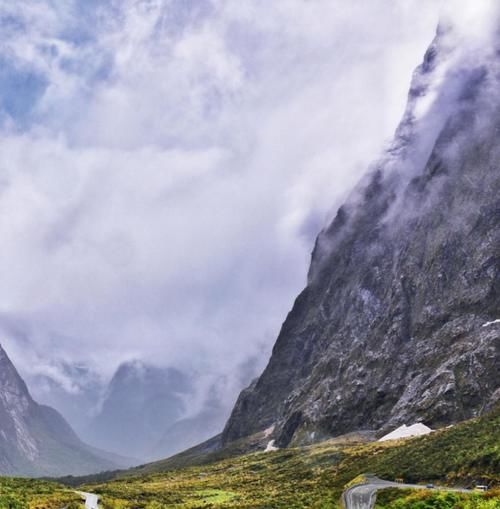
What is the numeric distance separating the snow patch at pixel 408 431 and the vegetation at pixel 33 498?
95.7 m

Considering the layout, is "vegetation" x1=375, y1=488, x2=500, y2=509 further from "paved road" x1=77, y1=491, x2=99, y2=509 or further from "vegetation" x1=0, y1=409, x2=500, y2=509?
"paved road" x1=77, y1=491, x2=99, y2=509

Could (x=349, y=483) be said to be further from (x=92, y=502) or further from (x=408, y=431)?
(x=408, y=431)

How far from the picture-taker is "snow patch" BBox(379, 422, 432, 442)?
145 meters

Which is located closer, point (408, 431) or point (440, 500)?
point (440, 500)

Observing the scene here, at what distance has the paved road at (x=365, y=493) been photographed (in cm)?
6744

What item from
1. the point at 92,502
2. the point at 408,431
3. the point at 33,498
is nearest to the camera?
the point at 33,498

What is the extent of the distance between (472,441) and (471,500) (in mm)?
41898

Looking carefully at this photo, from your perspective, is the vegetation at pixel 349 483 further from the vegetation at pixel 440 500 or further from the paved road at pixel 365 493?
the paved road at pixel 365 493

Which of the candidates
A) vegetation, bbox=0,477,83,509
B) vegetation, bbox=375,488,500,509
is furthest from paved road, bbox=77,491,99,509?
vegetation, bbox=375,488,500,509

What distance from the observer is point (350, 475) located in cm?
10212

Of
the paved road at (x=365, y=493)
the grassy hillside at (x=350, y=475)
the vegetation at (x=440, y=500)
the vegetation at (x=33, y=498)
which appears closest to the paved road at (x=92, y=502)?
the vegetation at (x=33, y=498)

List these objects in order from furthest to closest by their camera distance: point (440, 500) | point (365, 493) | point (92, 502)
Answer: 1. point (365, 493)
2. point (92, 502)
3. point (440, 500)

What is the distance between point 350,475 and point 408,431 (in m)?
52.6

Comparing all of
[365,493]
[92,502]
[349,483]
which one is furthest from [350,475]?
[92,502]
